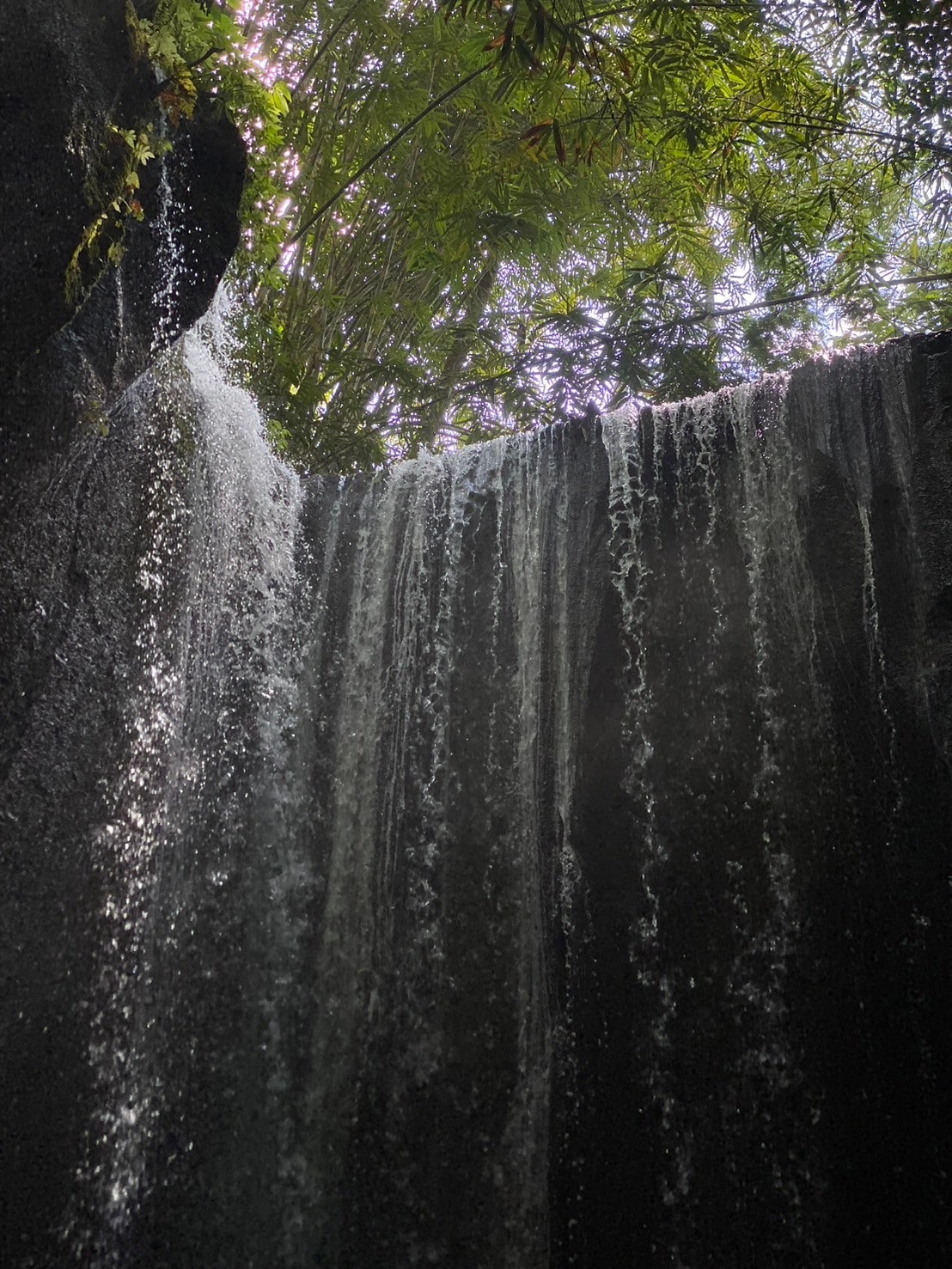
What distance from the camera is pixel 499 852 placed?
3.88 metres

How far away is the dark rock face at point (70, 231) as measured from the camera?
117 inches

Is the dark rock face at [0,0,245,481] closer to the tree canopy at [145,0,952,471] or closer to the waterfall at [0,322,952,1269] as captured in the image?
the waterfall at [0,322,952,1269]

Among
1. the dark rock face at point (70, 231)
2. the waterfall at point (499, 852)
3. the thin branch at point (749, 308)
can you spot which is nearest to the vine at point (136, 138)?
the dark rock face at point (70, 231)

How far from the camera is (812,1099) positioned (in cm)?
317

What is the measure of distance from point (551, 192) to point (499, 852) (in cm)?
365

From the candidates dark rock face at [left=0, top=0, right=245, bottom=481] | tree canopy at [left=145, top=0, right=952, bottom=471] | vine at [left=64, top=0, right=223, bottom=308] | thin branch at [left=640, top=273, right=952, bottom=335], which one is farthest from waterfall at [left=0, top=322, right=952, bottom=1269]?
thin branch at [left=640, top=273, right=952, bottom=335]

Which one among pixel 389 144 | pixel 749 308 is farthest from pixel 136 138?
pixel 749 308

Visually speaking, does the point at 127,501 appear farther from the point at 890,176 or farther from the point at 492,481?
the point at 890,176

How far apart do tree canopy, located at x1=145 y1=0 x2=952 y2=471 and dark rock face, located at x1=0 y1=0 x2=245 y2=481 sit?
0.49 metres

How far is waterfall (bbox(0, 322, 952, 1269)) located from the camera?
306 cm

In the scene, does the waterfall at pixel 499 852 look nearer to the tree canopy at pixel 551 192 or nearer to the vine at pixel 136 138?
the vine at pixel 136 138

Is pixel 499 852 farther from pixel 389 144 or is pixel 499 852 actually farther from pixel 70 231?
pixel 389 144

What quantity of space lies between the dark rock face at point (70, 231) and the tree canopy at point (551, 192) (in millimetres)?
486

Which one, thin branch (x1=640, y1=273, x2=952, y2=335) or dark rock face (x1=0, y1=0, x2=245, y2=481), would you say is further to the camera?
thin branch (x1=640, y1=273, x2=952, y2=335)
